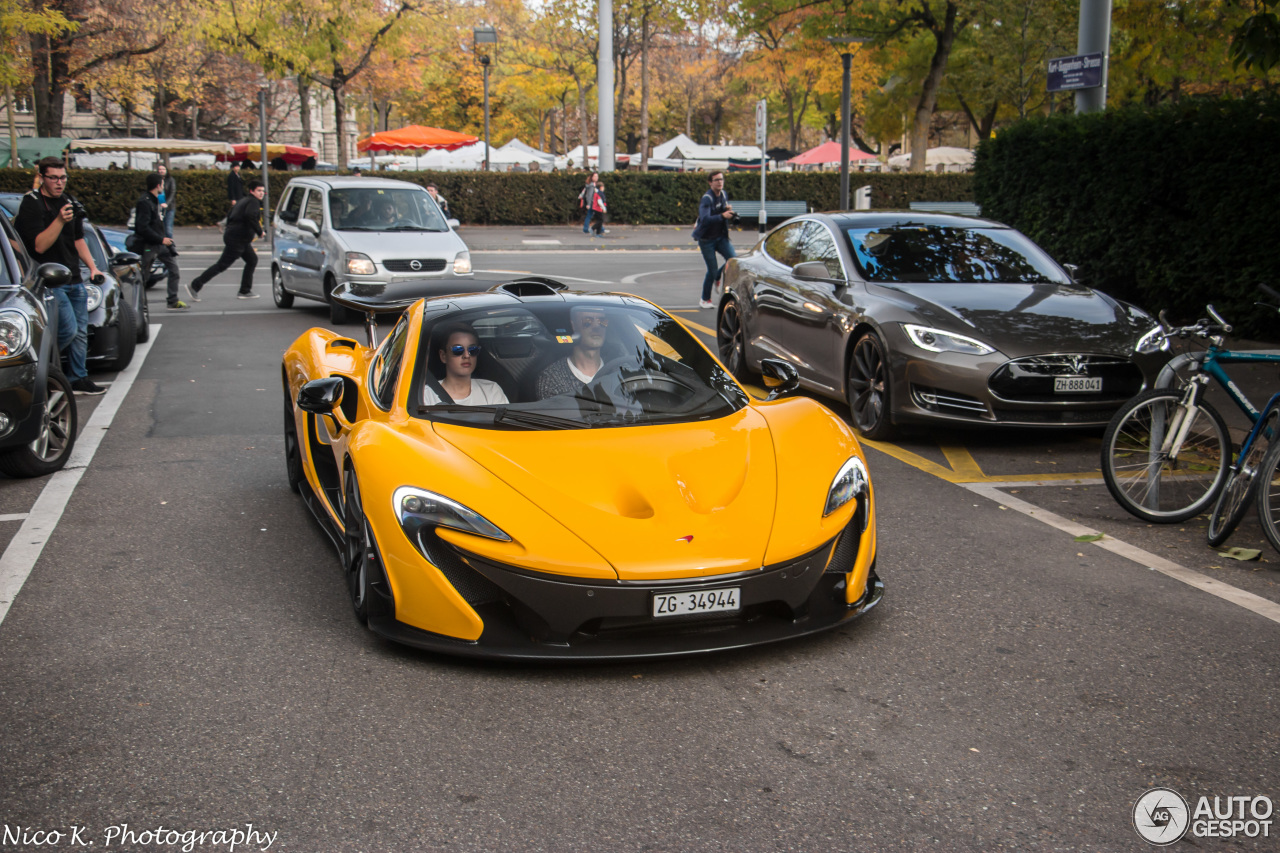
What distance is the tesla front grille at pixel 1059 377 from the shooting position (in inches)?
301

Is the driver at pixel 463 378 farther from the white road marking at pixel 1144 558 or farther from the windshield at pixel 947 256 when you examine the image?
the windshield at pixel 947 256

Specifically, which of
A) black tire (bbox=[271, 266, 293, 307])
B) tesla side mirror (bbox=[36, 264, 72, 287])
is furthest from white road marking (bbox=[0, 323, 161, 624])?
black tire (bbox=[271, 266, 293, 307])

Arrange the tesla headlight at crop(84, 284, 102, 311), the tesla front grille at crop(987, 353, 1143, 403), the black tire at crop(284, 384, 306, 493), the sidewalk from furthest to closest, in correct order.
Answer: the sidewalk → the tesla headlight at crop(84, 284, 102, 311) → the tesla front grille at crop(987, 353, 1143, 403) → the black tire at crop(284, 384, 306, 493)

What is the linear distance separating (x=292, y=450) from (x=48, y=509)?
133cm

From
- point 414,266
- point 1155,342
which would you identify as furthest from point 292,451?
point 414,266

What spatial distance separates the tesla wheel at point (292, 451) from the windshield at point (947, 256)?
4.38 metres

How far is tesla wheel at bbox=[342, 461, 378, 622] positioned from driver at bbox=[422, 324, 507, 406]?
1.68 feet

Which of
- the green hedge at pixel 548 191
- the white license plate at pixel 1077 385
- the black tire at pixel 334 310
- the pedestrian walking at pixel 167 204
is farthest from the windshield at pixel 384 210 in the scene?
the green hedge at pixel 548 191

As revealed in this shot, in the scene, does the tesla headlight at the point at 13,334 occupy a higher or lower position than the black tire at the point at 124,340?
higher

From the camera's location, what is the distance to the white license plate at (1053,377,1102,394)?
7.68m

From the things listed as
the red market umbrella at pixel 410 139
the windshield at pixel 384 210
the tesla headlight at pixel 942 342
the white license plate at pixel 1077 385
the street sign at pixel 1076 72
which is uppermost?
the red market umbrella at pixel 410 139

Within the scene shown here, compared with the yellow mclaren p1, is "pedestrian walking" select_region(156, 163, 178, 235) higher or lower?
higher

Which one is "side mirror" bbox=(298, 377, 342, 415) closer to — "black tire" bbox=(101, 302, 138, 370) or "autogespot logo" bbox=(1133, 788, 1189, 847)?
"autogespot logo" bbox=(1133, 788, 1189, 847)

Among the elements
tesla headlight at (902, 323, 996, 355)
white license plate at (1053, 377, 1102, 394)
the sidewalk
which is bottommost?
white license plate at (1053, 377, 1102, 394)
